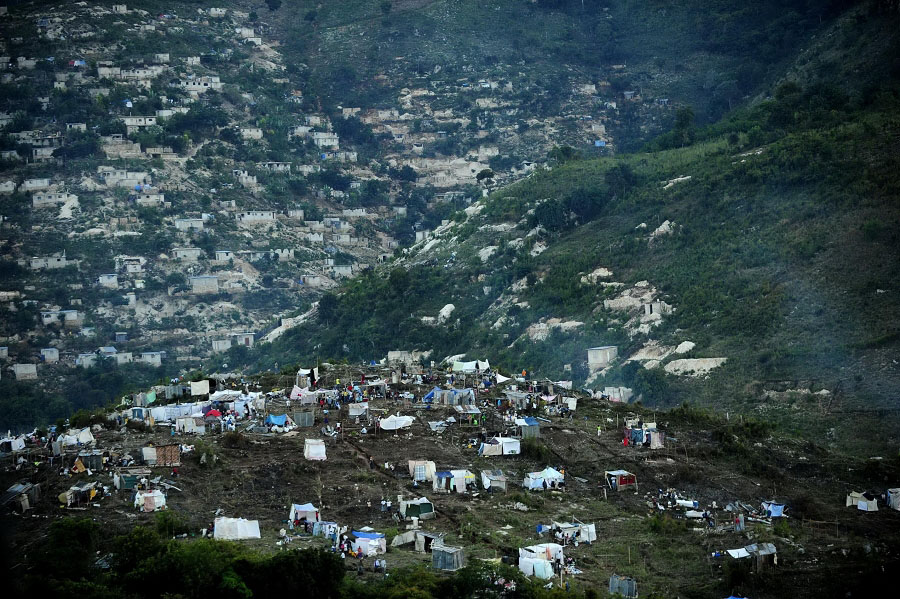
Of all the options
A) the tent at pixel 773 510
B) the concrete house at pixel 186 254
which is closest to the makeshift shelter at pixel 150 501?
the tent at pixel 773 510

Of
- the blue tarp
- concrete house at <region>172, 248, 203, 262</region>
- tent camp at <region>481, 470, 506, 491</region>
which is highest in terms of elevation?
concrete house at <region>172, 248, 203, 262</region>

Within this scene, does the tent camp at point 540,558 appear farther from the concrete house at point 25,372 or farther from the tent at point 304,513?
the concrete house at point 25,372

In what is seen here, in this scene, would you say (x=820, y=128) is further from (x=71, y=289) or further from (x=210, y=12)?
(x=210, y=12)

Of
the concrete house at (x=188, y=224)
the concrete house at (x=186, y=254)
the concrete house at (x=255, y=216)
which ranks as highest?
the concrete house at (x=255, y=216)

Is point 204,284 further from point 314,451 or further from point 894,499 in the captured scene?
point 894,499

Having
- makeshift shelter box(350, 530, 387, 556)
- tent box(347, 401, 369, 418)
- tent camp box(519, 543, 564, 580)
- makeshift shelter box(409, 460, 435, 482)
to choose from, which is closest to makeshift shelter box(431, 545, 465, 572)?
tent camp box(519, 543, 564, 580)

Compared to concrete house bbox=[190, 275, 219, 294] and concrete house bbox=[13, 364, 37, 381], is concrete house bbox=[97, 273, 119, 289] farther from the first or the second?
concrete house bbox=[13, 364, 37, 381]
